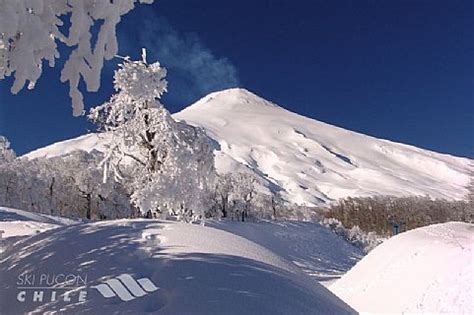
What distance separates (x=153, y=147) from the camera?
18031 mm

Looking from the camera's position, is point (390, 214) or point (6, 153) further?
point (390, 214)

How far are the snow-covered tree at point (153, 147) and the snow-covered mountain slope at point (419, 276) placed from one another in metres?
7.33

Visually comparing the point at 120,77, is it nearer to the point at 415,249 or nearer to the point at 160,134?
the point at 160,134

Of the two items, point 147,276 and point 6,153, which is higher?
point 6,153

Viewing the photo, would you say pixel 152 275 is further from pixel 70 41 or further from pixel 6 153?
pixel 6 153

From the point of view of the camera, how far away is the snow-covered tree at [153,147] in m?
17.4

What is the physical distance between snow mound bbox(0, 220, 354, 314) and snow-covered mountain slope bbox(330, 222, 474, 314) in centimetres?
321

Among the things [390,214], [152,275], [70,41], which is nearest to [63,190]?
[152,275]

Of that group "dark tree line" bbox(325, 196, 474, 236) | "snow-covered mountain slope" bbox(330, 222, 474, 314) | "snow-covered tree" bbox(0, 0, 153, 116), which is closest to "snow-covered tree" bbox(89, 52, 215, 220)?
"snow-covered mountain slope" bbox(330, 222, 474, 314)

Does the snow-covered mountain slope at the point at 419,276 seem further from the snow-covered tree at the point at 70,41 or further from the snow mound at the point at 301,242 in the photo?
the snow mound at the point at 301,242

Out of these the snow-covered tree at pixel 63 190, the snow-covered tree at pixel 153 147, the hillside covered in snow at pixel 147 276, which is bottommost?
the hillside covered in snow at pixel 147 276

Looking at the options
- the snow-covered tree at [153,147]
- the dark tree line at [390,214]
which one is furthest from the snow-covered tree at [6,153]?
the dark tree line at [390,214]

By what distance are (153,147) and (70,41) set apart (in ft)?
47.5

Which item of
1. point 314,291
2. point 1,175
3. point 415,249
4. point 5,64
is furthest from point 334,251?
point 5,64
